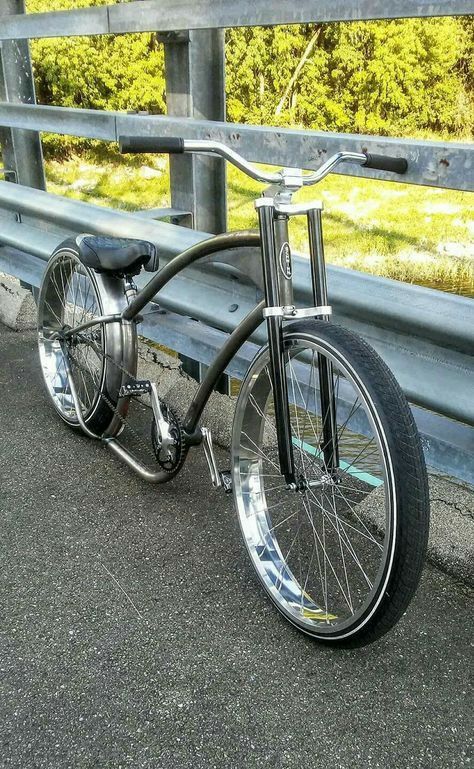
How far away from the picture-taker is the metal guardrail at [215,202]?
2594 millimetres

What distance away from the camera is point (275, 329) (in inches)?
95.0

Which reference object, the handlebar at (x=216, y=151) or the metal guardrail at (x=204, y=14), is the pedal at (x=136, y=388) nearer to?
the handlebar at (x=216, y=151)

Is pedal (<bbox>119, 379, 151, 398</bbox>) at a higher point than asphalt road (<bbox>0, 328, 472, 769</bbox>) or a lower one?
higher

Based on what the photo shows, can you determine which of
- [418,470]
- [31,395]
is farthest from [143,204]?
[418,470]

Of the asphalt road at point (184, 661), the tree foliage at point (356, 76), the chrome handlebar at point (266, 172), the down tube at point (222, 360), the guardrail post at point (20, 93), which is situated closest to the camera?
the asphalt road at point (184, 661)

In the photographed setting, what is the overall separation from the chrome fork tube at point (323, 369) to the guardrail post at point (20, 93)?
A: 11.7 feet

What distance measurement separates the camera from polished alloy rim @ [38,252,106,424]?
3656 millimetres

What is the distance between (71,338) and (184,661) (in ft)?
6.24

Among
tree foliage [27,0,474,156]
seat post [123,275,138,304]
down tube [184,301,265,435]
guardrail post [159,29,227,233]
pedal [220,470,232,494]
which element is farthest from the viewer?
tree foliage [27,0,474,156]

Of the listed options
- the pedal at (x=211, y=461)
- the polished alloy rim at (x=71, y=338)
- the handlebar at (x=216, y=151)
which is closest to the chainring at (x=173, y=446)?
the pedal at (x=211, y=461)

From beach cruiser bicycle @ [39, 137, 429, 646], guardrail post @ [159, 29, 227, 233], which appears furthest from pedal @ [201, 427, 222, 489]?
guardrail post @ [159, 29, 227, 233]

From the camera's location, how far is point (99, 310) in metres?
3.53

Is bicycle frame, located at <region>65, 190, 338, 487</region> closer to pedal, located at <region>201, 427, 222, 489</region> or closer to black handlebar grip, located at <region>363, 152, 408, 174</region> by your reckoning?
black handlebar grip, located at <region>363, 152, 408, 174</region>

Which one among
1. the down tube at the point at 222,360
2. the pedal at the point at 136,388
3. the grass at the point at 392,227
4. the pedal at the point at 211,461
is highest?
the down tube at the point at 222,360
